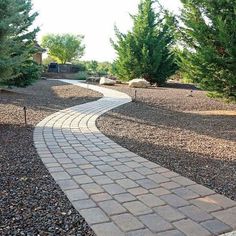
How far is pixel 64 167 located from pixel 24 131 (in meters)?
2.64

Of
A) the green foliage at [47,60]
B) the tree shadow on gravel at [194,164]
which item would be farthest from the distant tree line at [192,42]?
the green foliage at [47,60]

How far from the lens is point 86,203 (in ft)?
10.8

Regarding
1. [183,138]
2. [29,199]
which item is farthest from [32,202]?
[183,138]

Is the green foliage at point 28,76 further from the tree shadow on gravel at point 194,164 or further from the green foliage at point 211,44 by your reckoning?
the tree shadow on gravel at point 194,164

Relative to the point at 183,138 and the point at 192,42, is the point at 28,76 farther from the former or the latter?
the point at 183,138

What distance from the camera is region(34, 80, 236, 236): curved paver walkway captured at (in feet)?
9.37

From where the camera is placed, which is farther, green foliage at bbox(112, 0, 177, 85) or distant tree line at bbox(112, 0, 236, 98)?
green foliage at bbox(112, 0, 177, 85)

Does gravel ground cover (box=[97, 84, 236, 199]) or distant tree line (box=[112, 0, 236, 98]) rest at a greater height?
distant tree line (box=[112, 0, 236, 98])

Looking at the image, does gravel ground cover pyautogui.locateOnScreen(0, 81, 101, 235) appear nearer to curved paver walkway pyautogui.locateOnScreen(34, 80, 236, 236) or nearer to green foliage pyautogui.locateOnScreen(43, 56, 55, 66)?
curved paver walkway pyautogui.locateOnScreen(34, 80, 236, 236)

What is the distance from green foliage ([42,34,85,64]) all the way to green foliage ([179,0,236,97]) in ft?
132

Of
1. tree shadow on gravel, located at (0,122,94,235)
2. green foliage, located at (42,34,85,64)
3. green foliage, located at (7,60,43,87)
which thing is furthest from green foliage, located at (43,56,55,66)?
tree shadow on gravel, located at (0,122,94,235)

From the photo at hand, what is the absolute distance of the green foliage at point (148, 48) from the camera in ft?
69.3

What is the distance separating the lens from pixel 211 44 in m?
8.93

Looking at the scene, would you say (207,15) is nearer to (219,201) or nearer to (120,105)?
(120,105)
